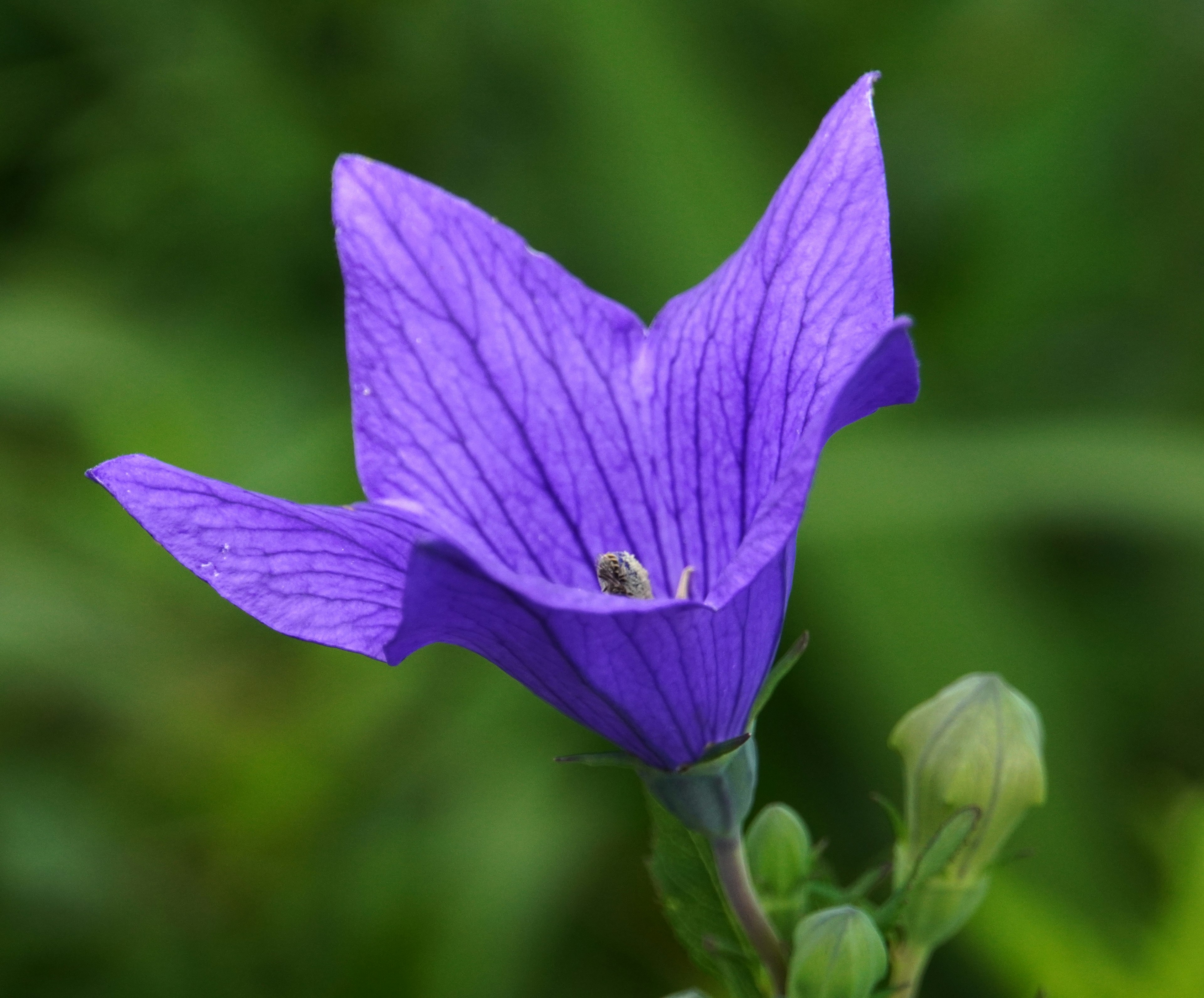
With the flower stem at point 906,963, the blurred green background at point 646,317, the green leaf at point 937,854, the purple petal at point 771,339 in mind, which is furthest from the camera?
the blurred green background at point 646,317

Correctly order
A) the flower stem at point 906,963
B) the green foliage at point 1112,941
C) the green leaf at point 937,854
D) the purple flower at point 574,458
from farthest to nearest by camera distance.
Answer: the green foliage at point 1112,941
the flower stem at point 906,963
the green leaf at point 937,854
the purple flower at point 574,458

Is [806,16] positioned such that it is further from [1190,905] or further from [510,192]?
[1190,905]

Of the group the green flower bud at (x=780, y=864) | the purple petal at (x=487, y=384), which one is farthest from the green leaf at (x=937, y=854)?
the purple petal at (x=487, y=384)

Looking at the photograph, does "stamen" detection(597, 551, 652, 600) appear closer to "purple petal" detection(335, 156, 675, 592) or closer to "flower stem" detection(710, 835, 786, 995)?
"purple petal" detection(335, 156, 675, 592)

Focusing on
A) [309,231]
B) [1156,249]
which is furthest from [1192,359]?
[309,231]

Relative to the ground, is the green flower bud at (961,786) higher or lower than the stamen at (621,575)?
A: lower

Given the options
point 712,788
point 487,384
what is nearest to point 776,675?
point 712,788

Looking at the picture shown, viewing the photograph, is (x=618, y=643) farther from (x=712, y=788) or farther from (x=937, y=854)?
(x=937, y=854)

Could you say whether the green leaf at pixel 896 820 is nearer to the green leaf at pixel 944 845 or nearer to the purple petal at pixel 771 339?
the green leaf at pixel 944 845
